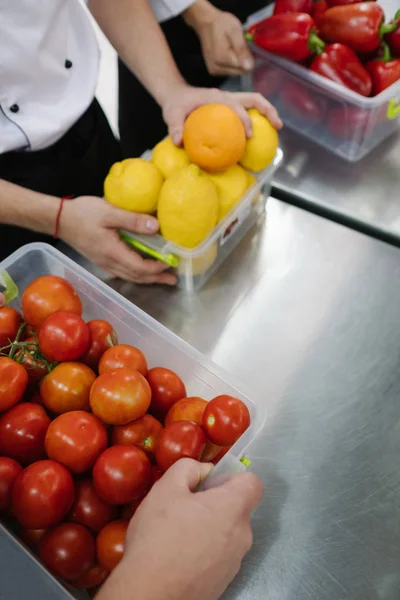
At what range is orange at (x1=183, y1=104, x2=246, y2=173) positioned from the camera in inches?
35.4

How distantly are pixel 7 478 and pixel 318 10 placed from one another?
47.7 inches

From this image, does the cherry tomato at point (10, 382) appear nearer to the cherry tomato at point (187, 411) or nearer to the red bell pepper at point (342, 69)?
the cherry tomato at point (187, 411)

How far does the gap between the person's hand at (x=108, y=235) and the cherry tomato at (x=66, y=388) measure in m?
0.27

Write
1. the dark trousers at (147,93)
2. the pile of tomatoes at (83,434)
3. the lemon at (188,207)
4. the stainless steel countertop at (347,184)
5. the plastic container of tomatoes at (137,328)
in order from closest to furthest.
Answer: the pile of tomatoes at (83,434), the plastic container of tomatoes at (137,328), the lemon at (188,207), the stainless steel countertop at (347,184), the dark trousers at (147,93)

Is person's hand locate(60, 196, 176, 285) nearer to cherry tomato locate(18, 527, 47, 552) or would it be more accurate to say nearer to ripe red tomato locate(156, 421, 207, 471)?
ripe red tomato locate(156, 421, 207, 471)

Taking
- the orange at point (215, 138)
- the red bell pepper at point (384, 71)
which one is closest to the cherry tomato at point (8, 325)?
the orange at point (215, 138)

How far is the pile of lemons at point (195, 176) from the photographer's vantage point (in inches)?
34.0

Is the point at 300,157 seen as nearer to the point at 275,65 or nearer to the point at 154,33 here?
the point at 275,65

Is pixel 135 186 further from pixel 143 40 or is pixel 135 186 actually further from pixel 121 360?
pixel 143 40

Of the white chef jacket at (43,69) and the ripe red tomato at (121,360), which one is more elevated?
the white chef jacket at (43,69)

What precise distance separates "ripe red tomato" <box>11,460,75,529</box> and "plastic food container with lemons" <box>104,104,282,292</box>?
405 millimetres

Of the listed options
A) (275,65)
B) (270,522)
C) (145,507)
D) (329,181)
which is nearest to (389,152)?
(329,181)

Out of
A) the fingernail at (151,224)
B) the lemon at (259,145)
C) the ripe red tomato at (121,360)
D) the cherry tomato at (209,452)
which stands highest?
the lemon at (259,145)

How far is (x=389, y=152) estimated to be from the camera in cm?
123
